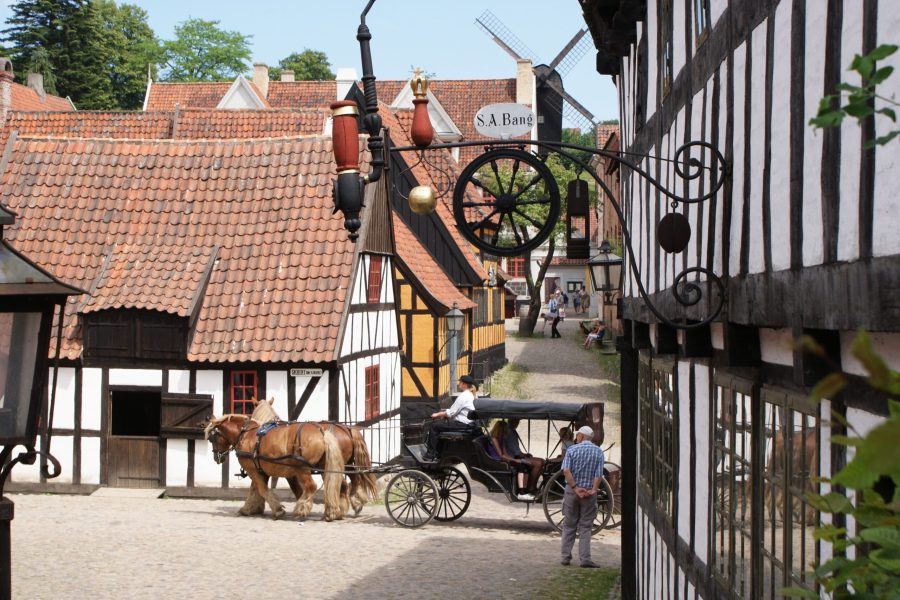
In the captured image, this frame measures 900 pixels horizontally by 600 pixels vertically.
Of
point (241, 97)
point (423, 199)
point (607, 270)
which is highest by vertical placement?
point (241, 97)

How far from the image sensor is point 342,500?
713 inches

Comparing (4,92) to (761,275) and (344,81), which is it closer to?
(344,81)

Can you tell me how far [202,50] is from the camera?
2591 inches

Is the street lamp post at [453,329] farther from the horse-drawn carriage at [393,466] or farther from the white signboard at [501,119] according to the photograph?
the white signboard at [501,119]

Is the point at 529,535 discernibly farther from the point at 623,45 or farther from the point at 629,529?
the point at 623,45

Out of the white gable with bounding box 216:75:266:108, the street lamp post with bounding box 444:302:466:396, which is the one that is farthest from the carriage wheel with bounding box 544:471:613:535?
the white gable with bounding box 216:75:266:108

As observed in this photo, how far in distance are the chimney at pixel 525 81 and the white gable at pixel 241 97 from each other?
10650mm

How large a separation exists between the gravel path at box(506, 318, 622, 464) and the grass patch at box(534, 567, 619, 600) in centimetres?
808

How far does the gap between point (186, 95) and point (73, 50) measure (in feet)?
54.5

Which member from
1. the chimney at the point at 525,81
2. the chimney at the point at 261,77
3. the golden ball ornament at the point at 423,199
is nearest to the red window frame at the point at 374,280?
the golden ball ornament at the point at 423,199

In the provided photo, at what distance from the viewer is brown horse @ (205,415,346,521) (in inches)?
691

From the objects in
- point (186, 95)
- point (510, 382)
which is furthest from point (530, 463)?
point (186, 95)

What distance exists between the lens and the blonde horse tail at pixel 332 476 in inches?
687

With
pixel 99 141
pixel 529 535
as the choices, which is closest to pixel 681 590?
pixel 529 535
